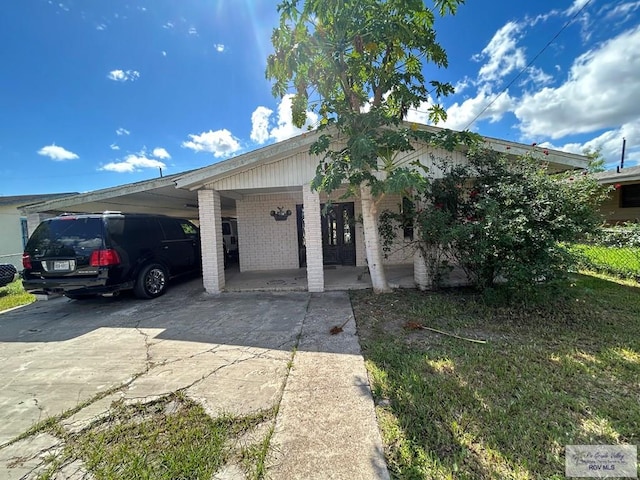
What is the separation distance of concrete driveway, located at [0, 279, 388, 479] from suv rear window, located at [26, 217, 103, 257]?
1329mm

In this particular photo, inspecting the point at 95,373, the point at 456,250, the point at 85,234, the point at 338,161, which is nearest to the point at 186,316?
the point at 95,373

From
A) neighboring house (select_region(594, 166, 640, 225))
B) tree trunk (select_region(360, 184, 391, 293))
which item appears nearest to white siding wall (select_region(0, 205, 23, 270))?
tree trunk (select_region(360, 184, 391, 293))

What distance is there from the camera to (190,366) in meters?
3.22

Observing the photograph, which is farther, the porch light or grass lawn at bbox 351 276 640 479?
the porch light

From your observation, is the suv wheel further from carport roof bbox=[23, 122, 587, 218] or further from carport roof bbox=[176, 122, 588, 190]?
carport roof bbox=[176, 122, 588, 190]

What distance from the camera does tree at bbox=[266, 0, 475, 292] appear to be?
165 inches

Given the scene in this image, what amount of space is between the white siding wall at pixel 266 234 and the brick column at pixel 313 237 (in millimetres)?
3205

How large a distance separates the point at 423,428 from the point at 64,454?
8.62 ft

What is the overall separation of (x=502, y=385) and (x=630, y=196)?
15.0m

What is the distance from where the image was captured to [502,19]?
7305 mm

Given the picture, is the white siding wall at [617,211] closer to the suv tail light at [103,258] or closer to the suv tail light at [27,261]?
the suv tail light at [103,258]

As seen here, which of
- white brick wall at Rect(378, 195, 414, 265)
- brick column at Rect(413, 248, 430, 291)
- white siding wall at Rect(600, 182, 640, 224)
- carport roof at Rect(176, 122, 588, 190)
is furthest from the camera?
white siding wall at Rect(600, 182, 640, 224)

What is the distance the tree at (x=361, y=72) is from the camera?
4188mm

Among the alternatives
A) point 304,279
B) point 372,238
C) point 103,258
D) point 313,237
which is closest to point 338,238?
point 304,279
